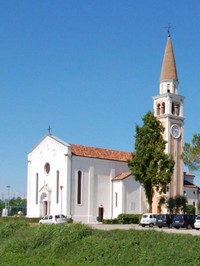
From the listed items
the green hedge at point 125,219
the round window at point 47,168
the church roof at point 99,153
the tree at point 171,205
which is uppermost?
the church roof at point 99,153

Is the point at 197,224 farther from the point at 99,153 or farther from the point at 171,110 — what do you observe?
the point at 171,110

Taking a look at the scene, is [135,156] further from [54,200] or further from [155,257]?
[155,257]

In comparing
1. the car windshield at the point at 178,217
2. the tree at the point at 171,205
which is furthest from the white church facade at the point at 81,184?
the car windshield at the point at 178,217

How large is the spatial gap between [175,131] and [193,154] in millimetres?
22366

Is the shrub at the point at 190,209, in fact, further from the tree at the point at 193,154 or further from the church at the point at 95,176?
the tree at the point at 193,154

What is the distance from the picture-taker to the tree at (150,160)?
5303cm

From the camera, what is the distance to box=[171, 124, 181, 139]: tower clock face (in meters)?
68.0

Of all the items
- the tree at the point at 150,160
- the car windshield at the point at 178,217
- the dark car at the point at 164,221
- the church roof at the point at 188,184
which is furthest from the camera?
the church roof at the point at 188,184

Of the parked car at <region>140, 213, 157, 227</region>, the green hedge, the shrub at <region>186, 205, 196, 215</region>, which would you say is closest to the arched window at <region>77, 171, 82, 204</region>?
the green hedge

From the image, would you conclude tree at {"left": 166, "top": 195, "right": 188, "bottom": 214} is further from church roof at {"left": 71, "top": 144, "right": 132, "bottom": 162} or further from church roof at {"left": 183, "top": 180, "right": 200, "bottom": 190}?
church roof at {"left": 71, "top": 144, "right": 132, "bottom": 162}

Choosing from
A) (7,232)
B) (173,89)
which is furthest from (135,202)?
(7,232)

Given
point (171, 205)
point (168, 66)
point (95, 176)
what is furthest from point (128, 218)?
point (168, 66)

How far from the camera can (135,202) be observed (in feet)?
212

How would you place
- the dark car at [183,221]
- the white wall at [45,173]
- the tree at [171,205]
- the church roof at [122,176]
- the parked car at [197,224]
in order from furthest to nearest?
the tree at [171,205] → the church roof at [122,176] → the white wall at [45,173] → the dark car at [183,221] → the parked car at [197,224]
